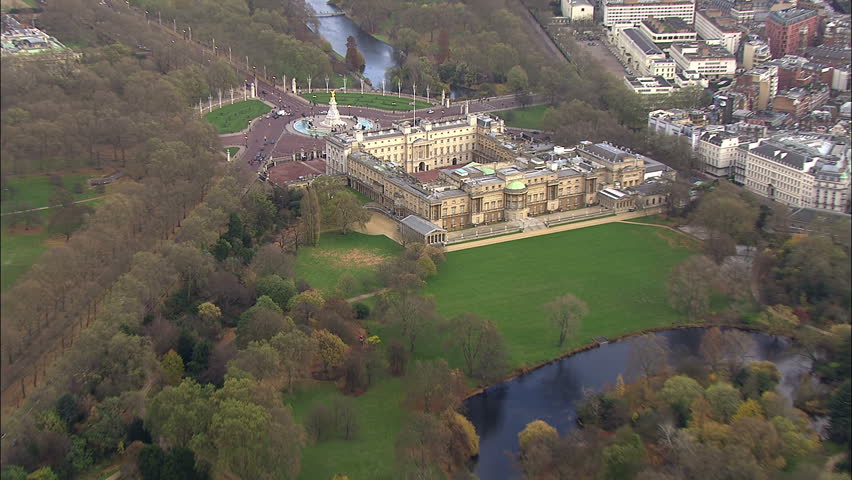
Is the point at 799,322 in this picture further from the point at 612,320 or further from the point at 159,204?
the point at 159,204

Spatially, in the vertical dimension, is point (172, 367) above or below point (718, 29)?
below

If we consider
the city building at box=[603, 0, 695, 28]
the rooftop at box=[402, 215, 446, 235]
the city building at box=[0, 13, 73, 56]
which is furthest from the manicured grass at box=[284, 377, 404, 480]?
the city building at box=[603, 0, 695, 28]

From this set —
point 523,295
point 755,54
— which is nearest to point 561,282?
point 523,295

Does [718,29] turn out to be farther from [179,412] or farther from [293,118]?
[179,412]

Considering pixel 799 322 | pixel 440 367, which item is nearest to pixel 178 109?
pixel 440 367

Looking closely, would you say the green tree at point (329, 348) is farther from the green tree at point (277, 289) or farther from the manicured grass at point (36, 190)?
the manicured grass at point (36, 190)

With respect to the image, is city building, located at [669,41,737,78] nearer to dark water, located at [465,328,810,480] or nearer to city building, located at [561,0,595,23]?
city building, located at [561,0,595,23]
